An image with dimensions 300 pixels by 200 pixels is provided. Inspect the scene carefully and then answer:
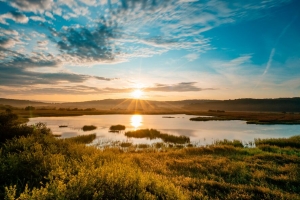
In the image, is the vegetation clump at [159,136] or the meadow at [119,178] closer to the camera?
the meadow at [119,178]

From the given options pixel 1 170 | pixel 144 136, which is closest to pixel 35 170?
pixel 1 170

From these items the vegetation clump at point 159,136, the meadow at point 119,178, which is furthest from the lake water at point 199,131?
the meadow at point 119,178

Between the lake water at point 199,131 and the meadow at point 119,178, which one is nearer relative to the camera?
the meadow at point 119,178

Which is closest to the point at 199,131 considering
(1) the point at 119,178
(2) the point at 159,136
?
(2) the point at 159,136

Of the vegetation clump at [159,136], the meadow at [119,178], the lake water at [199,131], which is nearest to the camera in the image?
the meadow at [119,178]

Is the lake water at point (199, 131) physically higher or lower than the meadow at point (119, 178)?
lower

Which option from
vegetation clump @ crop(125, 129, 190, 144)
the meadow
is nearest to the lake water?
vegetation clump @ crop(125, 129, 190, 144)

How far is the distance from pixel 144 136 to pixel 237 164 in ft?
75.2

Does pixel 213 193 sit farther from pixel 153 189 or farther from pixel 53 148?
pixel 53 148

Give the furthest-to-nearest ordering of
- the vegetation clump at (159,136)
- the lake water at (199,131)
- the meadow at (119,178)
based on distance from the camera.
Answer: the lake water at (199,131) → the vegetation clump at (159,136) → the meadow at (119,178)

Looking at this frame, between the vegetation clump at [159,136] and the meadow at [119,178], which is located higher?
the meadow at [119,178]

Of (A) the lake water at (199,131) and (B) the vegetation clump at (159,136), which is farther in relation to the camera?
(A) the lake water at (199,131)

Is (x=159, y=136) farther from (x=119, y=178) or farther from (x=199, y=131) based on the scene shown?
(x=119, y=178)

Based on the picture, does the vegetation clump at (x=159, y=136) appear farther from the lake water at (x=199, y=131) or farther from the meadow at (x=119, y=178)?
the meadow at (x=119, y=178)
